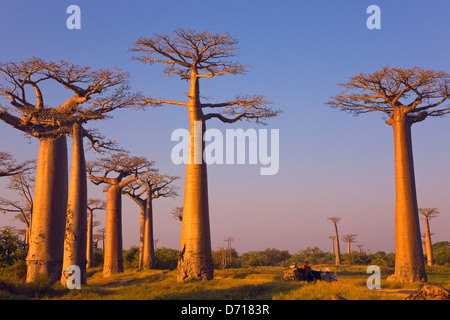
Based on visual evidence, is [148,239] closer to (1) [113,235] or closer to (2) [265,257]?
(1) [113,235]

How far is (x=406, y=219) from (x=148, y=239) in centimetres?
1668

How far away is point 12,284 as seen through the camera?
13773 millimetres

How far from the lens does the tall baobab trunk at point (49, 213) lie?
1792 centimetres

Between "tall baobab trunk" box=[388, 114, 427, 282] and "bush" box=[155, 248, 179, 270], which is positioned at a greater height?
"tall baobab trunk" box=[388, 114, 427, 282]

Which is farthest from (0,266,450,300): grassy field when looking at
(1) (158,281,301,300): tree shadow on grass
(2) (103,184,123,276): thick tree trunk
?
(2) (103,184,123,276): thick tree trunk

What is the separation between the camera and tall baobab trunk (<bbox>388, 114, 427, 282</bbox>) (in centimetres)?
1838

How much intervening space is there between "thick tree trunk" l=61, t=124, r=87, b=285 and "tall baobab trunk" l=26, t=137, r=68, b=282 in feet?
1.17

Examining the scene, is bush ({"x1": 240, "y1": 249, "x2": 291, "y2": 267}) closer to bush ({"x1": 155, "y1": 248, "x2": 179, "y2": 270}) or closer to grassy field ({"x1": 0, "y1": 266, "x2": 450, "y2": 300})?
bush ({"x1": 155, "y1": 248, "x2": 179, "y2": 270})

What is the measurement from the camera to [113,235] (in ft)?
92.4

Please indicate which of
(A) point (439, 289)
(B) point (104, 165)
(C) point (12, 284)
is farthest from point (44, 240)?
(A) point (439, 289)

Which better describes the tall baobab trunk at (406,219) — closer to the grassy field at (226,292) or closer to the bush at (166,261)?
the grassy field at (226,292)

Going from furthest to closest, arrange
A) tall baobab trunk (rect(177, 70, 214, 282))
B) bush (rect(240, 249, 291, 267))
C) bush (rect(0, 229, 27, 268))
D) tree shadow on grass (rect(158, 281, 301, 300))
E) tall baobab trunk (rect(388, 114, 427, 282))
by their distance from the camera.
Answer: bush (rect(240, 249, 291, 267))
bush (rect(0, 229, 27, 268))
tall baobab trunk (rect(388, 114, 427, 282))
tall baobab trunk (rect(177, 70, 214, 282))
tree shadow on grass (rect(158, 281, 301, 300))
